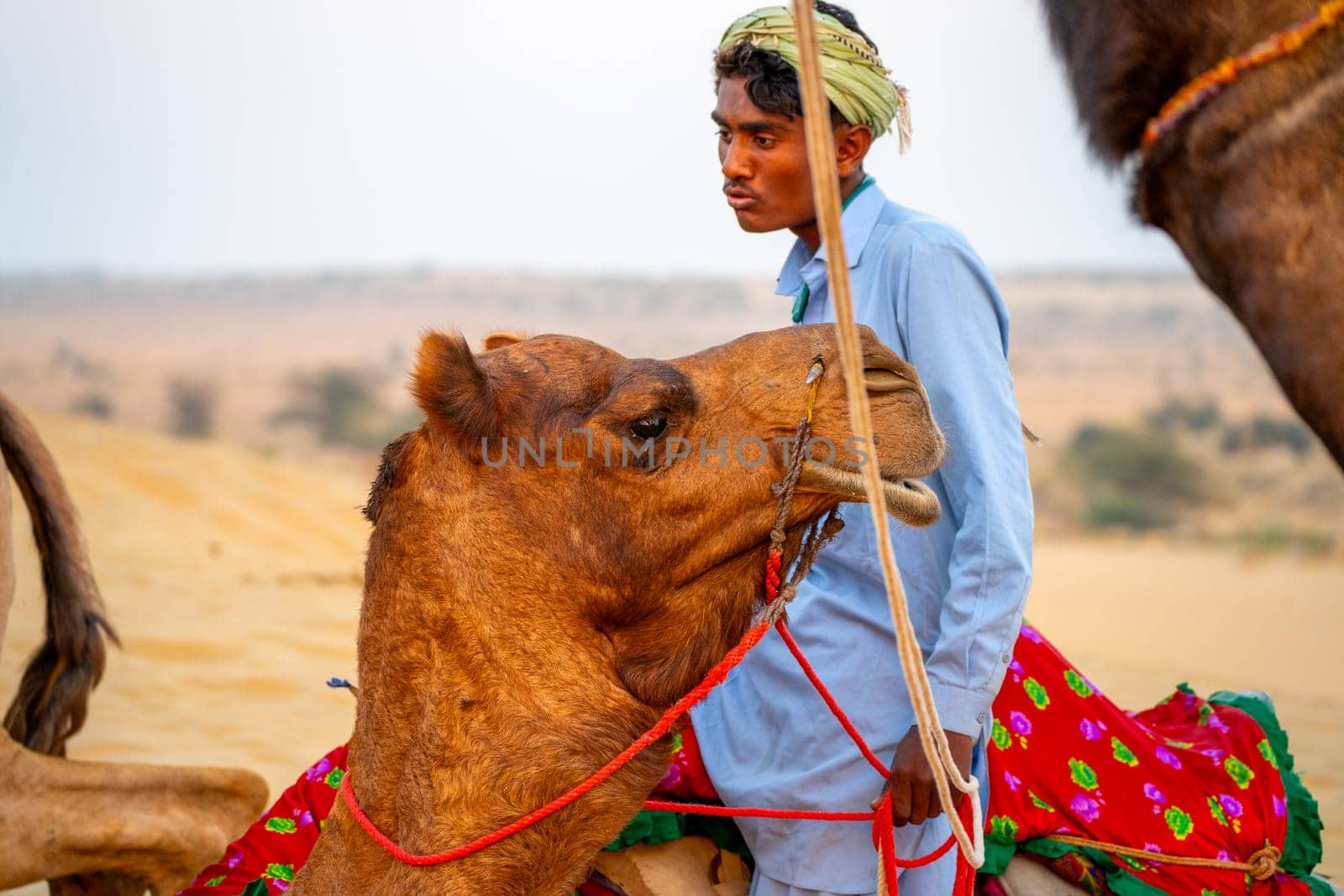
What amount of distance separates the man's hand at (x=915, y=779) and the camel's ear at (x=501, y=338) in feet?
3.89

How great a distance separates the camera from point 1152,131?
124cm

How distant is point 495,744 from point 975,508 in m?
1.02

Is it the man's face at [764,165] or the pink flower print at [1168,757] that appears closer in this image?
the man's face at [764,165]

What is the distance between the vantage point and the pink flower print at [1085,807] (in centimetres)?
304

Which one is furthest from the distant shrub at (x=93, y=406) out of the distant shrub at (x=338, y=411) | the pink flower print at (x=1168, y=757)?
the pink flower print at (x=1168, y=757)

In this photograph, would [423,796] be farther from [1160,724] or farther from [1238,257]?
[1160,724]

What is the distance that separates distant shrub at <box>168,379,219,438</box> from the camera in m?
30.6

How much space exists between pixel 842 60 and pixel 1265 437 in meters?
28.1

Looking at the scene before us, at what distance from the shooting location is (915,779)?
8.20 ft

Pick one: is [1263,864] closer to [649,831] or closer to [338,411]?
[649,831]

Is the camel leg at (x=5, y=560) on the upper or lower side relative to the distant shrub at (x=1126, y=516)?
upper

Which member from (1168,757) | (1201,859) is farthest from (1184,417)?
(1201,859)

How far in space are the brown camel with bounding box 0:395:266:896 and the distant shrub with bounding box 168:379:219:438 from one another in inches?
1043

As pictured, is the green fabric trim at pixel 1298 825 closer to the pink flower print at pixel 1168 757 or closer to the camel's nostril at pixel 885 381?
the pink flower print at pixel 1168 757
